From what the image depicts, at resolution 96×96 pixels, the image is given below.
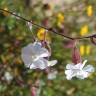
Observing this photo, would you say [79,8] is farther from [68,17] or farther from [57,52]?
[57,52]

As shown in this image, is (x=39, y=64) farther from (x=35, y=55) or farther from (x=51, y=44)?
(x=51, y=44)

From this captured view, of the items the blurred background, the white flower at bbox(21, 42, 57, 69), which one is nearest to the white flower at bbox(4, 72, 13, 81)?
the blurred background

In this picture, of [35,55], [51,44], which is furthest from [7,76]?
[35,55]

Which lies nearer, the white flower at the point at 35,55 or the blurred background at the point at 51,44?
the white flower at the point at 35,55

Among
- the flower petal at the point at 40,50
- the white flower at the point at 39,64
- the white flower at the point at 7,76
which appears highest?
the flower petal at the point at 40,50

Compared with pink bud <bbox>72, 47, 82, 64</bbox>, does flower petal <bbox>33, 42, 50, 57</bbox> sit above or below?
above

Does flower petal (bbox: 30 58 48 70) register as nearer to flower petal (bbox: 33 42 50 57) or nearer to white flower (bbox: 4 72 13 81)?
flower petal (bbox: 33 42 50 57)

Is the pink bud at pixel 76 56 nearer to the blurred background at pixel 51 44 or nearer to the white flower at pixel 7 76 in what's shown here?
the blurred background at pixel 51 44

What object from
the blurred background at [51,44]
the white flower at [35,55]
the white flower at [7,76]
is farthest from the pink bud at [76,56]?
the white flower at [7,76]
